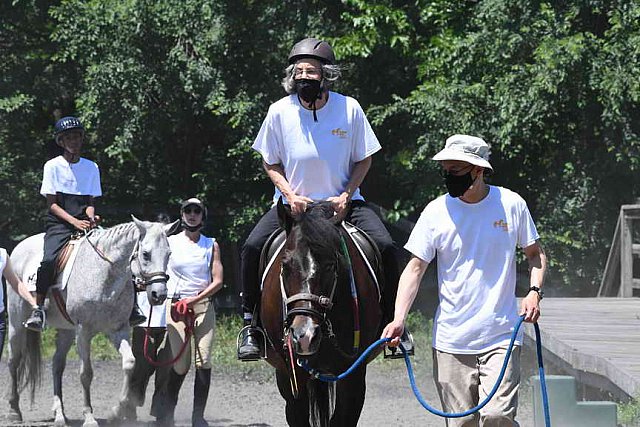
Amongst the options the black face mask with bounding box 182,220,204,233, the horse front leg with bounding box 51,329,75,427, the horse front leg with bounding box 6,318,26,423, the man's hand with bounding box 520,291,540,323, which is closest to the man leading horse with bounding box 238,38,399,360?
the man's hand with bounding box 520,291,540,323

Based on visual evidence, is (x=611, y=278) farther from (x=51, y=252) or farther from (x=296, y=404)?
(x=296, y=404)

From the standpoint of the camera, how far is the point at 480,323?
6125 millimetres

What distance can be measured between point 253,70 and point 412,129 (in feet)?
9.84

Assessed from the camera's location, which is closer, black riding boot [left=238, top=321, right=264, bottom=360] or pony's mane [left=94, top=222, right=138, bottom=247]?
black riding boot [left=238, top=321, right=264, bottom=360]

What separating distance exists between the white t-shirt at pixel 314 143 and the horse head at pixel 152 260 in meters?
3.48

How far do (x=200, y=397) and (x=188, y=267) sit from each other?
4.33 feet

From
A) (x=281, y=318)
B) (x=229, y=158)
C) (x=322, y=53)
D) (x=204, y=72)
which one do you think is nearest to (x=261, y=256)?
(x=281, y=318)

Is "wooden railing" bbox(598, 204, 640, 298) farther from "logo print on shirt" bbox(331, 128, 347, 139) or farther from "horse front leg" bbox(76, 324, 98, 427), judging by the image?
"logo print on shirt" bbox(331, 128, 347, 139)

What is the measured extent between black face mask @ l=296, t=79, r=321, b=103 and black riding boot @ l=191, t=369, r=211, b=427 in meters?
4.38

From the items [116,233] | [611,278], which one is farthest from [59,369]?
[611,278]

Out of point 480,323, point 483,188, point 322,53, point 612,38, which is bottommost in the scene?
point 480,323

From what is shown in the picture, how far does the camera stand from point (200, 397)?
10938 mm

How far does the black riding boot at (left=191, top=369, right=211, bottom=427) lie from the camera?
35.5 ft

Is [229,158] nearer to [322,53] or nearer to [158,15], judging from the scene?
[158,15]
